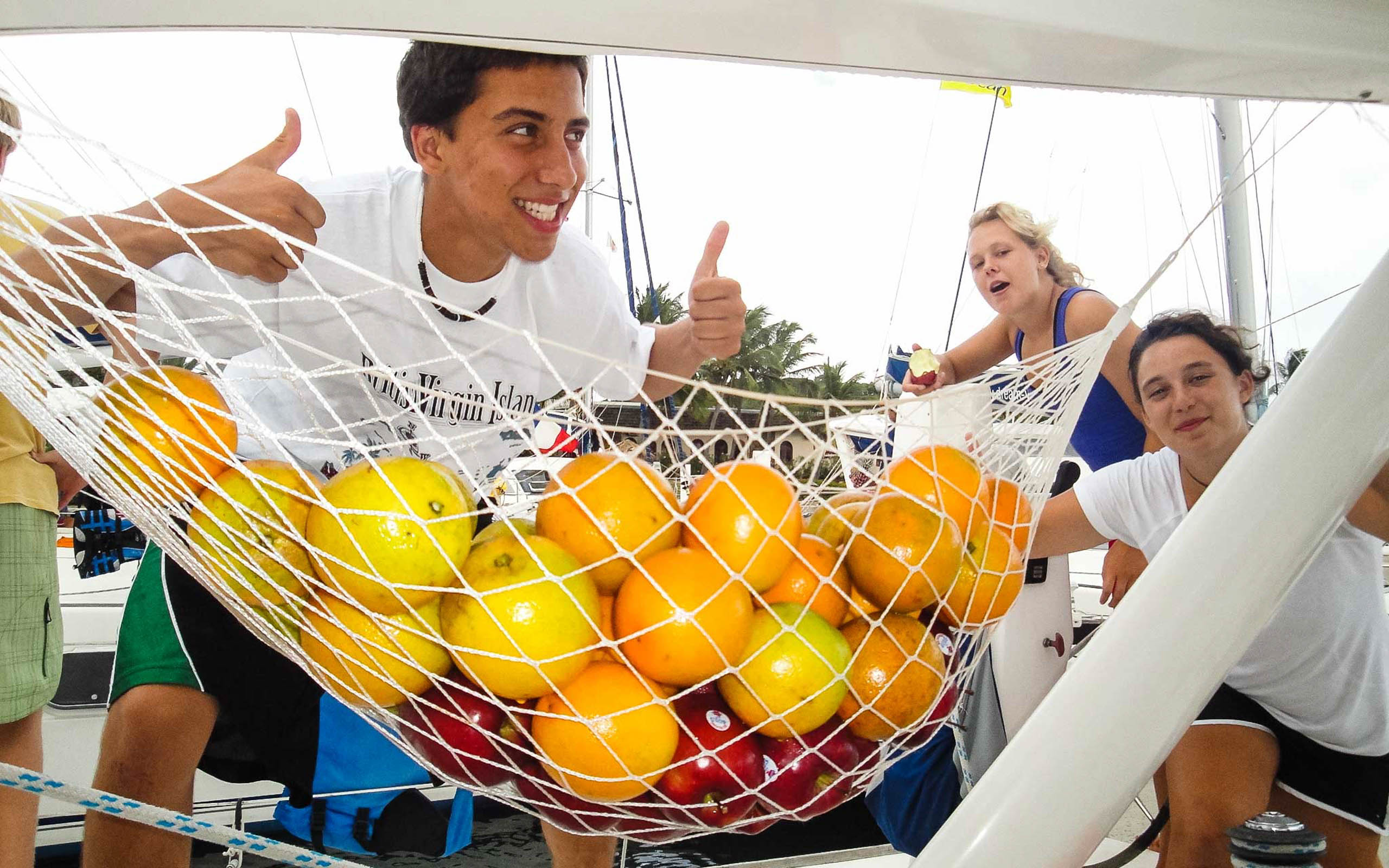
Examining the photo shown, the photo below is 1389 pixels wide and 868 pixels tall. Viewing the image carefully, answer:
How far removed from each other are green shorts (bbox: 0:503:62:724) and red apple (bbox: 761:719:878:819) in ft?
3.76

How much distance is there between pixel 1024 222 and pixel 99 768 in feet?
6.44

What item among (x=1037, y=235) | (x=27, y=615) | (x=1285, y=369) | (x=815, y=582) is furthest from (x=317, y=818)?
(x=1285, y=369)

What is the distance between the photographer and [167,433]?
0.54 metres

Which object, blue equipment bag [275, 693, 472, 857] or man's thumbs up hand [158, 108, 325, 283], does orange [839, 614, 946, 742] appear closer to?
man's thumbs up hand [158, 108, 325, 283]

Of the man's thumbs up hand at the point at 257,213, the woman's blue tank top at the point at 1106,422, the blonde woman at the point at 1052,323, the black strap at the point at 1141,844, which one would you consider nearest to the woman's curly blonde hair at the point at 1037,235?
the blonde woman at the point at 1052,323

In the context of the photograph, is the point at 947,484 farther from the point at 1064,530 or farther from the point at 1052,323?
the point at 1052,323

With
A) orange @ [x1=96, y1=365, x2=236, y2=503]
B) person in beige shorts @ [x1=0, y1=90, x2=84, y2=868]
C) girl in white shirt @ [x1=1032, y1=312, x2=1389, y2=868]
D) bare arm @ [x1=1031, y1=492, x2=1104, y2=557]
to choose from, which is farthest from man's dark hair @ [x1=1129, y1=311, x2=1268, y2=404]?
person in beige shorts @ [x1=0, y1=90, x2=84, y2=868]

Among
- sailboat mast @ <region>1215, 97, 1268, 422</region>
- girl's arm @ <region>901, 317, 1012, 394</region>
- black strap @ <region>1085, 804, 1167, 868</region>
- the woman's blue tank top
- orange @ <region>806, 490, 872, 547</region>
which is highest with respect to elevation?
sailboat mast @ <region>1215, 97, 1268, 422</region>

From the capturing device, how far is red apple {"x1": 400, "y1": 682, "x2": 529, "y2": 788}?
0.54 meters

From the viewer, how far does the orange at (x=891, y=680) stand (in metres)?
0.56

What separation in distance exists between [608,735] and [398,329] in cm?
75

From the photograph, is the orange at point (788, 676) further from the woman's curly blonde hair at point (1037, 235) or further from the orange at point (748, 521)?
the woman's curly blonde hair at point (1037, 235)

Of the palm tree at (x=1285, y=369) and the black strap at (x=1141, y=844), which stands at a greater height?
the palm tree at (x=1285, y=369)

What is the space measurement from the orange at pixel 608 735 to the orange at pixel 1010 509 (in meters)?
0.28
